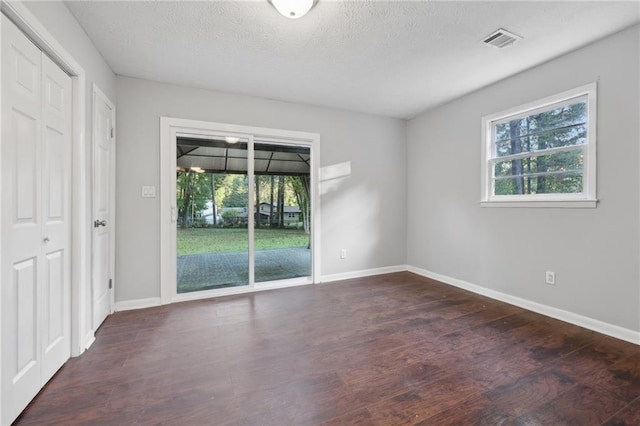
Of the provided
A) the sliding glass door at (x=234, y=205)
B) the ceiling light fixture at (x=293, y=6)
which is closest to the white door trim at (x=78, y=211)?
the sliding glass door at (x=234, y=205)

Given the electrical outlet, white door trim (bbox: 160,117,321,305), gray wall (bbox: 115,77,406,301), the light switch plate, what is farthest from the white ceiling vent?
the light switch plate

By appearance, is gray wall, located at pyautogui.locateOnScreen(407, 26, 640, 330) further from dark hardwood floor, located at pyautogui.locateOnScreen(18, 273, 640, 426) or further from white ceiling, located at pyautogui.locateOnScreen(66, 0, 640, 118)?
dark hardwood floor, located at pyautogui.locateOnScreen(18, 273, 640, 426)

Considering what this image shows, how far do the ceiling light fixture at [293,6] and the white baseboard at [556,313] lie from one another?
3.57 metres

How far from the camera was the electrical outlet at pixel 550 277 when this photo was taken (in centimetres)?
275

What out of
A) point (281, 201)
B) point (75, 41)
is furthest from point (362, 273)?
point (75, 41)

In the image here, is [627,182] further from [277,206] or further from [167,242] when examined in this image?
[167,242]

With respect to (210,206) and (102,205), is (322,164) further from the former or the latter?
→ (102,205)

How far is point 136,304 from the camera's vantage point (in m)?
3.03

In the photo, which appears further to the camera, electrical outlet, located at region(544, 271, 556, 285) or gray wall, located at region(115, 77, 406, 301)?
gray wall, located at region(115, 77, 406, 301)

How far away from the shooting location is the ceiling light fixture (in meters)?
1.85

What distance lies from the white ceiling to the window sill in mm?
1432

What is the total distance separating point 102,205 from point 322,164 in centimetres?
264

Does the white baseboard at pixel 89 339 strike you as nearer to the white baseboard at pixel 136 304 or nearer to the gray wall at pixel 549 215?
the white baseboard at pixel 136 304

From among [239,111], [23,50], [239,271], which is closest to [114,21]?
[23,50]
